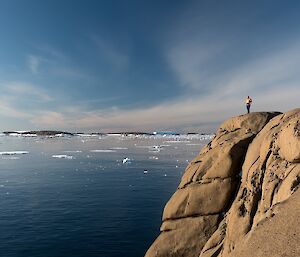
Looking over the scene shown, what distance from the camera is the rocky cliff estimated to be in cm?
790

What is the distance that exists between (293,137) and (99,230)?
73.2ft

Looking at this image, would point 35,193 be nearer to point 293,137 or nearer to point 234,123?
point 234,123

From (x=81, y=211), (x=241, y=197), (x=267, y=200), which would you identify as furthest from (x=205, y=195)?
(x=81, y=211)

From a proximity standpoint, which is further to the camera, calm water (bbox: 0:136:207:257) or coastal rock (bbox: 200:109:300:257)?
calm water (bbox: 0:136:207:257)

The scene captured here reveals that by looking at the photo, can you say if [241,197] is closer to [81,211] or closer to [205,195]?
[205,195]

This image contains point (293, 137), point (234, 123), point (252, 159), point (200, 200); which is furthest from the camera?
point (234, 123)

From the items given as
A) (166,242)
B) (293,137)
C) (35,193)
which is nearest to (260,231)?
(293,137)

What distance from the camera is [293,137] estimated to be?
1062 centimetres

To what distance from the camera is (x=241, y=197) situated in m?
14.2

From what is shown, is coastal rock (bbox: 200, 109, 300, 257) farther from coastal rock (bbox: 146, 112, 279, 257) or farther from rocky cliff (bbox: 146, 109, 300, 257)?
coastal rock (bbox: 146, 112, 279, 257)

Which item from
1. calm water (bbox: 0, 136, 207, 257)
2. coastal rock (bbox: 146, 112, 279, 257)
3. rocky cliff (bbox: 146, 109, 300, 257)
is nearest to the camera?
rocky cliff (bbox: 146, 109, 300, 257)

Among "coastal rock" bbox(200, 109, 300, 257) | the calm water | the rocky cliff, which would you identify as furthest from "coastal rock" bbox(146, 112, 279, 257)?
the calm water

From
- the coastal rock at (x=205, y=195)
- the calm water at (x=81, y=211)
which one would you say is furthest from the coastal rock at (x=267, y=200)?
the calm water at (x=81, y=211)

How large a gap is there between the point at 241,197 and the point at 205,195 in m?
3.36
